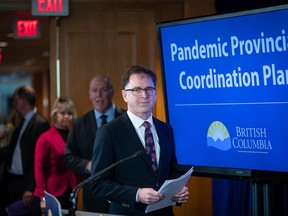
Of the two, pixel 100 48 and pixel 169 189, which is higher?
pixel 100 48

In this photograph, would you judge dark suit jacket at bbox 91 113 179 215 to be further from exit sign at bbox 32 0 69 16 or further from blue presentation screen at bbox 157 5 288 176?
exit sign at bbox 32 0 69 16

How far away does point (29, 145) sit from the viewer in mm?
5816

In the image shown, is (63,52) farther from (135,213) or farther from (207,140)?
(135,213)

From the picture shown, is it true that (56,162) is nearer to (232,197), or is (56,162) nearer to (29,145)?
(29,145)

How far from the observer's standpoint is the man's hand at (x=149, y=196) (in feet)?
9.96

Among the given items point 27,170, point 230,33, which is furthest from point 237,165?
point 27,170

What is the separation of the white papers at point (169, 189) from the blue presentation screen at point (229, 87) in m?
0.89

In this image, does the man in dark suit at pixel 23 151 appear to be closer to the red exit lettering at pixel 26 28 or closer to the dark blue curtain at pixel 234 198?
the dark blue curtain at pixel 234 198

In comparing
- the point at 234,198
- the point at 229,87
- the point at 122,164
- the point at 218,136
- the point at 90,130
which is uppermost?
the point at 229,87

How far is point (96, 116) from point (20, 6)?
62.5 inches

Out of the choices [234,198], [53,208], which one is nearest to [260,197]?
[234,198]

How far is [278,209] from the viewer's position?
409cm

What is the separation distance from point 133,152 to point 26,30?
202 inches

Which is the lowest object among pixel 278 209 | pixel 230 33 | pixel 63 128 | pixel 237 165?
pixel 278 209
